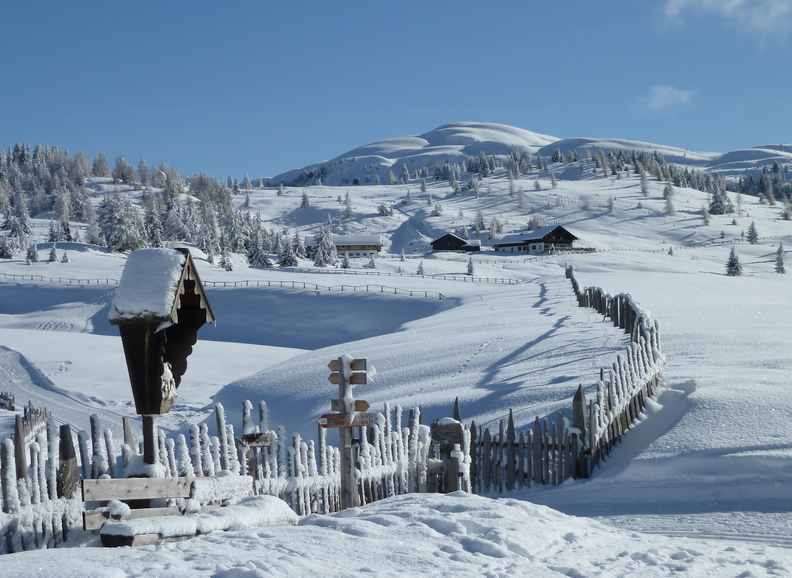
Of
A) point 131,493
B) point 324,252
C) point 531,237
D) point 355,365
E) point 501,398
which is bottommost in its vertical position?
point 501,398

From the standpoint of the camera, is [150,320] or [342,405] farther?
[342,405]

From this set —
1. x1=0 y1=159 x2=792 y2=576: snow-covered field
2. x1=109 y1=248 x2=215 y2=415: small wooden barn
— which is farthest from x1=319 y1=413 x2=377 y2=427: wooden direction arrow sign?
x1=109 y1=248 x2=215 y2=415: small wooden barn

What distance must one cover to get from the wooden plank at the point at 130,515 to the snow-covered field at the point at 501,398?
57 cm

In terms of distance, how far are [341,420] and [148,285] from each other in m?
2.97

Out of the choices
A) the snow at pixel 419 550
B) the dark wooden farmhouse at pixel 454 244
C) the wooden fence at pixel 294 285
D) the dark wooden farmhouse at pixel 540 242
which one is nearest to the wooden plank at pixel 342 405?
the snow at pixel 419 550

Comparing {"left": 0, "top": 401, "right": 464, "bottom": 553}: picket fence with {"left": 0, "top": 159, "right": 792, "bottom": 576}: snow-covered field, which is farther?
{"left": 0, "top": 159, "right": 792, "bottom": 576}: snow-covered field

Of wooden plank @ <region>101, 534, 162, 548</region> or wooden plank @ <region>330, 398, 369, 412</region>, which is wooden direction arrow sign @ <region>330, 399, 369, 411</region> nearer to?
wooden plank @ <region>330, 398, 369, 412</region>

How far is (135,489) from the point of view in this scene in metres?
6.24

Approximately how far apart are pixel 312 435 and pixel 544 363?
5332 millimetres

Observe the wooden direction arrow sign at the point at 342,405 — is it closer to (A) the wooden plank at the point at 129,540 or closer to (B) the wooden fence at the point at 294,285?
(A) the wooden plank at the point at 129,540

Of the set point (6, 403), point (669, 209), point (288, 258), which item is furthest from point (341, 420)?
point (669, 209)

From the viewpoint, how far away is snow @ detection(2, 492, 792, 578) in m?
5.14

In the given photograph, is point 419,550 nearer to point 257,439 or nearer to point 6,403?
point 257,439

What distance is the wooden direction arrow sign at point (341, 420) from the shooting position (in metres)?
8.62
